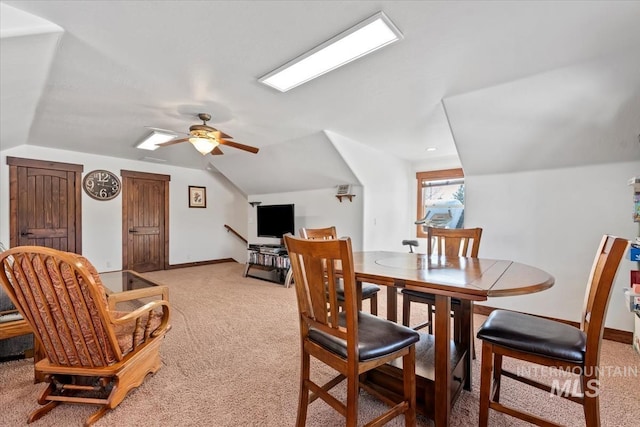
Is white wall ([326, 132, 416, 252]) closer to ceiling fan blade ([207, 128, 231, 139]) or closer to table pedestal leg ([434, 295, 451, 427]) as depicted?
ceiling fan blade ([207, 128, 231, 139])

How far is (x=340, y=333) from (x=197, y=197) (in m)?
6.15

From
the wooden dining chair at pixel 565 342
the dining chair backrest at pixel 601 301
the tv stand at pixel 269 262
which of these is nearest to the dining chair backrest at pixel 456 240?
the wooden dining chair at pixel 565 342

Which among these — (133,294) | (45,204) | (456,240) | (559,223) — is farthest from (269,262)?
(559,223)

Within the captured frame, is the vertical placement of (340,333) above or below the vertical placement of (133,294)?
above

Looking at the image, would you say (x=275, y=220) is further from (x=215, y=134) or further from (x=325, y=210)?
(x=215, y=134)

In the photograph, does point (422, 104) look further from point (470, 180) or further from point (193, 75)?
point (193, 75)

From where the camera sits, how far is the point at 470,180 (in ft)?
11.2

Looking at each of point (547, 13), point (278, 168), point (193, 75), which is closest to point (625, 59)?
point (547, 13)

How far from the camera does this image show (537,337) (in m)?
1.31

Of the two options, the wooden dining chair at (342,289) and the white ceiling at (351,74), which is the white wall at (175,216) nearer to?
the white ceiling at (351,74)

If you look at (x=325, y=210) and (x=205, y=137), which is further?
(x=325, y=210)

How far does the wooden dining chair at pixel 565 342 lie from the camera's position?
119 cm

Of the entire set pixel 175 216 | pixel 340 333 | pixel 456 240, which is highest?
pixel 175 216

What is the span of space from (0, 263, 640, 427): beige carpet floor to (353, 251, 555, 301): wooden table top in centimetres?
82
